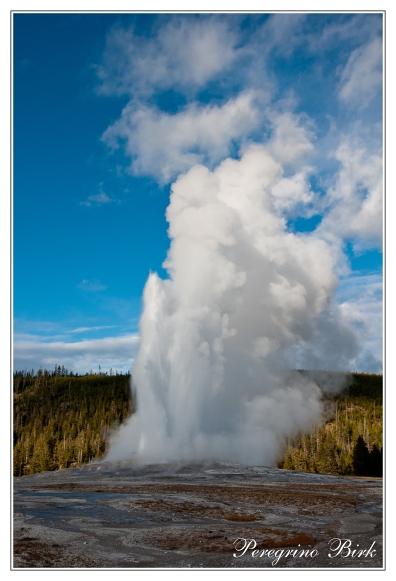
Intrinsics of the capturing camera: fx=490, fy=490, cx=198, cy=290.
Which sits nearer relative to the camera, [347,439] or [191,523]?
[191,523]

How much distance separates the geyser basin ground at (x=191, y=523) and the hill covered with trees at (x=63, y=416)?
3740 centimetres

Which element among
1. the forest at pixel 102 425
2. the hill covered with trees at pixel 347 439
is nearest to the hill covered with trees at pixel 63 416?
the forest at pixel 102 425

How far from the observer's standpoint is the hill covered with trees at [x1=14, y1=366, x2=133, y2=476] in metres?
62.7

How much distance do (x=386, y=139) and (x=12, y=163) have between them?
12613 millimetres

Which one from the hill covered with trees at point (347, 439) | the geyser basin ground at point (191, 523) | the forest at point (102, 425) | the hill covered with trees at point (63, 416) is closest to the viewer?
the geyser basin ground at point (191, 523)

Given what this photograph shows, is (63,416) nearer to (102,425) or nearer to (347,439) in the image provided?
(102,425)

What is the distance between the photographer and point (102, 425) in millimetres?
79375

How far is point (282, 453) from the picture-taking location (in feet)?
217

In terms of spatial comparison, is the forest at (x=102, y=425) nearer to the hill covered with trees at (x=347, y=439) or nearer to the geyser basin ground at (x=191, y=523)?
the hill covered with trees at (x=347, y=439)

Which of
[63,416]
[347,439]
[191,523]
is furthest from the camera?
[63,416]

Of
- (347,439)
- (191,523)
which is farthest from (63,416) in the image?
(191,523)

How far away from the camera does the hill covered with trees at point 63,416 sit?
6266cm

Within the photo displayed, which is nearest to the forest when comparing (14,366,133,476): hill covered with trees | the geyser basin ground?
(14,366,133,476): hill covered with trees

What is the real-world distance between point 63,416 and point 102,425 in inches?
1548
